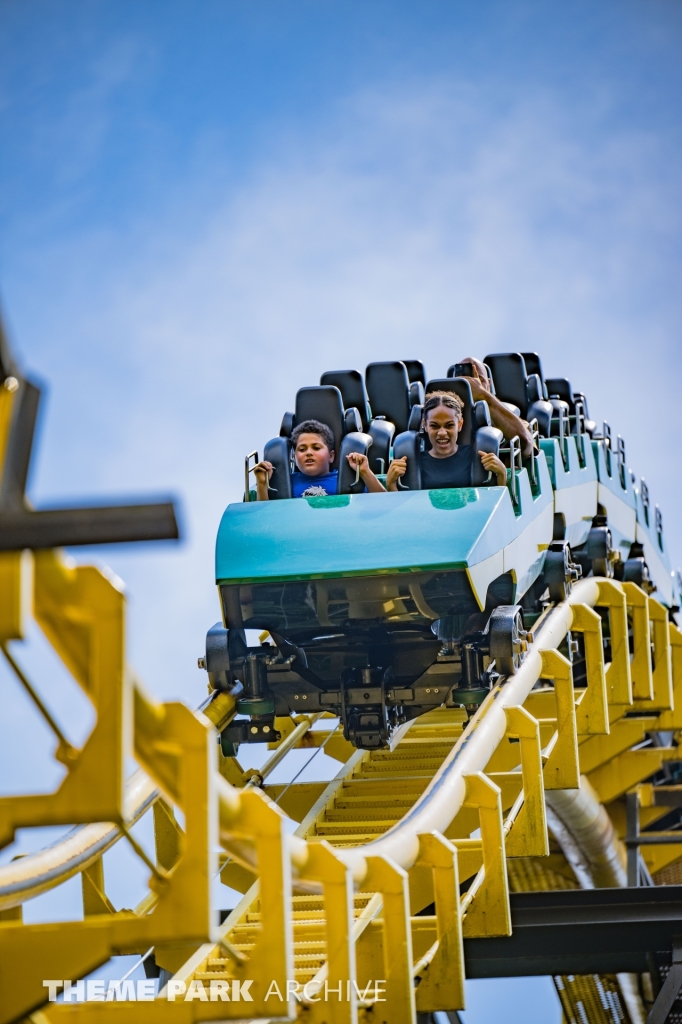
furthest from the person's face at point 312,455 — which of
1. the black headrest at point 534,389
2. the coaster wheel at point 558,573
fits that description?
the black headrest at point 534,389

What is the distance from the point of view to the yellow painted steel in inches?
116

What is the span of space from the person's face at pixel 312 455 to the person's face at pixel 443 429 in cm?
60

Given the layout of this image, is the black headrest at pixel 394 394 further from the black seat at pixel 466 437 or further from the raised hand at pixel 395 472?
the raised hand at pixel 395 472

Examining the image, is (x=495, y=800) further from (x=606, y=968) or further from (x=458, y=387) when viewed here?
(x=458, y=387)

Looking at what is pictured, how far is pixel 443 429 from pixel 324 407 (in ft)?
2.93

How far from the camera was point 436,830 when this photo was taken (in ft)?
15.6

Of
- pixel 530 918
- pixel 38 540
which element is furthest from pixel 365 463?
pixel 38 540

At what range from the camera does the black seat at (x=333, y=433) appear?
752 centimetres

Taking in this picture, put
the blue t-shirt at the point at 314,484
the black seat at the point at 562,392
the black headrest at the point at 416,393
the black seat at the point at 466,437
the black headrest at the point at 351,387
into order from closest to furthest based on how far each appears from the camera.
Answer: the black seat at the point at 466,437 → the blue t-shirt at the point at 314,484 → the black headrest at the point at 351,387 → the black headrest at the point at 416,393 → the black seat at the point at 562,392

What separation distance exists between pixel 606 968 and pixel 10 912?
3418 mm

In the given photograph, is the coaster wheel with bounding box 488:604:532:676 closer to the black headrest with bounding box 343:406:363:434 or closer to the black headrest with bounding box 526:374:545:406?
the black headrest with bounding box 343:406:363:434

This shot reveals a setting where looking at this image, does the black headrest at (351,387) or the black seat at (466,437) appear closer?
the black seat at (466,437)

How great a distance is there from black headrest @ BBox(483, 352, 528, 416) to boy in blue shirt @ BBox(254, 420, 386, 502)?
316 centimetres

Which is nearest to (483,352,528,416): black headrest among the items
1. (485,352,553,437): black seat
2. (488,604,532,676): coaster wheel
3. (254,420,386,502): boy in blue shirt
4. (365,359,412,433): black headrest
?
(485,352,553,437): black seat
